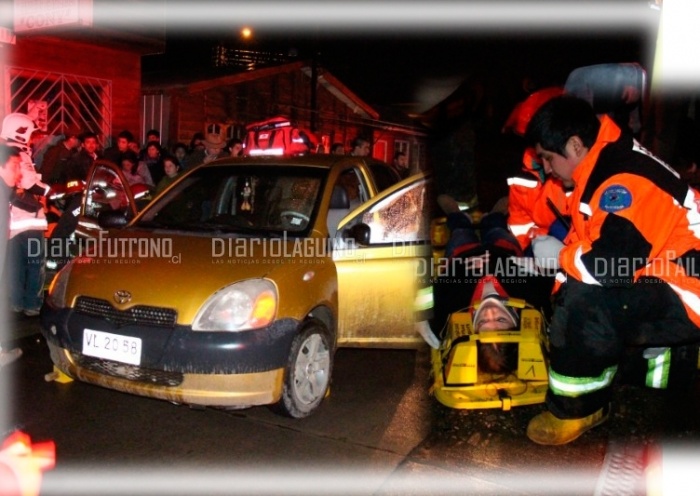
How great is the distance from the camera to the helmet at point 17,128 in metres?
5.87

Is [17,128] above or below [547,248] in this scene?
above

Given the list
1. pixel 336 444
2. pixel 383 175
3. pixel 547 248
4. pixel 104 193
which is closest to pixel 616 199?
pixel 547 248

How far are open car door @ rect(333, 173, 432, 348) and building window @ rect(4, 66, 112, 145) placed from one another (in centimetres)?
766

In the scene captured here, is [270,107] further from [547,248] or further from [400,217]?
[547,248]

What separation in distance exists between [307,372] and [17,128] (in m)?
4.03

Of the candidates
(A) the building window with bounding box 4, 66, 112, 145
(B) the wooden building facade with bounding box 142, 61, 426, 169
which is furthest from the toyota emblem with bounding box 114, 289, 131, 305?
(A) the building window with bounding box 4, 66, 112, 145

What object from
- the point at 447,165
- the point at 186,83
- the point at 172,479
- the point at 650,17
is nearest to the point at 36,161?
the point at 186,83

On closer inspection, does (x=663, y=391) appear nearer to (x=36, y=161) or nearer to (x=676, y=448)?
(x=676, y=448)

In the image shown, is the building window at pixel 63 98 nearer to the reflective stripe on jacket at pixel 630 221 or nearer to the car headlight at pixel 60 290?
the car headlight at pixel 60 290

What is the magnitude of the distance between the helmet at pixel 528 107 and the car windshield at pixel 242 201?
55.6 inches

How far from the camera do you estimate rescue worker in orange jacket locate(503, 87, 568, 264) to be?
167 inches

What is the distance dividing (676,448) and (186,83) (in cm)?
1271

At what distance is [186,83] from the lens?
13984 millimetres

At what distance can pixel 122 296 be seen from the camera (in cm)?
349
